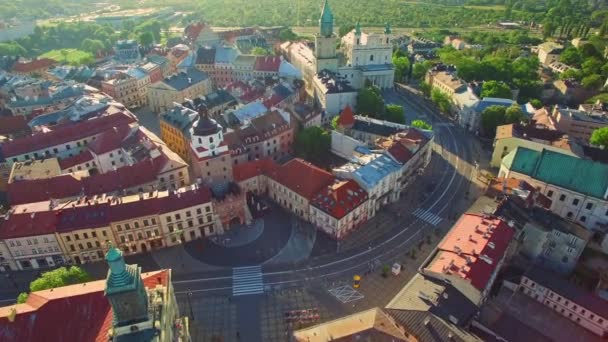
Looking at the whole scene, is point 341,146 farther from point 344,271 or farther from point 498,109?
point 498,109

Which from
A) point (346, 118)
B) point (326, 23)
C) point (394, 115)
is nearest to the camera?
point (346, 118)

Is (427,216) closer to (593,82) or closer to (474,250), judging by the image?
(474,250)

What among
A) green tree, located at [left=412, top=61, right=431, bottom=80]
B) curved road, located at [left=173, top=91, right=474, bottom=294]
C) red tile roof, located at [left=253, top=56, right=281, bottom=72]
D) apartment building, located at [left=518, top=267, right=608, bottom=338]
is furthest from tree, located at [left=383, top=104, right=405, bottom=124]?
apartment building, located at [left=518, top=267, right=608, bottom=338]

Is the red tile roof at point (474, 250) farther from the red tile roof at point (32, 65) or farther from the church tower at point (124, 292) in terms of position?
the red tile roof at point (32, 65)

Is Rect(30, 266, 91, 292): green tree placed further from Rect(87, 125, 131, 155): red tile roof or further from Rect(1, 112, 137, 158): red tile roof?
Rect(1, 112, 137, 158): red tile roof

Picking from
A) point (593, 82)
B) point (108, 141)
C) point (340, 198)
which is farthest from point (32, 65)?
point (593, 82)

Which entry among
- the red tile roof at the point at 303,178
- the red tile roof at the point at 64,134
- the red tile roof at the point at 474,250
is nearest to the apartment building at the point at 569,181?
the red tile roof at the point at 474,250
